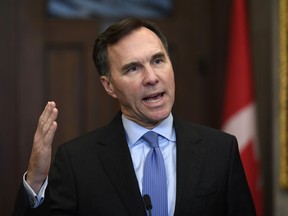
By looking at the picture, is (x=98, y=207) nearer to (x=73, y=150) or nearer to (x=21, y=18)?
(x=73, y=150)

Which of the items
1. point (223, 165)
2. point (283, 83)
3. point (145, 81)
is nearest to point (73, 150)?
point (145, 81)

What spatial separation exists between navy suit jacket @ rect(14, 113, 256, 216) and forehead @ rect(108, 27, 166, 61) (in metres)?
0.30

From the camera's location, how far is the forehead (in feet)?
7.29

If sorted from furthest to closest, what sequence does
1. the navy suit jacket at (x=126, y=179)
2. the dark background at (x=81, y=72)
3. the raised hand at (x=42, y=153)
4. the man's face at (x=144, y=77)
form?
the dark background at (x=81, y=72) < the man's face at (x=144, y=77) < the navy suit jacket at (x=126, y=179) < the raised hand at (x=42, y=153)

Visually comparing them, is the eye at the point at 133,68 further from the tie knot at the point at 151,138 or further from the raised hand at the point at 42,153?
the raised hand at the point at 42,153

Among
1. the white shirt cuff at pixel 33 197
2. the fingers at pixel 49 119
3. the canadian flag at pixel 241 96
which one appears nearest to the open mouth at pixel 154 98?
the fingers at pixel 49 119

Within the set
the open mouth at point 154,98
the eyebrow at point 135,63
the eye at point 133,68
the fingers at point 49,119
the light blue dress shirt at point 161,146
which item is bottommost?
the light blue dress shirt at point 161,146

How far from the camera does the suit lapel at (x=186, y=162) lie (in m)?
2.09

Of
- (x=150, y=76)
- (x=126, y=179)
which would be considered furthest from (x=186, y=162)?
(x=150, y=76)

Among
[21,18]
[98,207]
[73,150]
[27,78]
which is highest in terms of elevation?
[21,18]

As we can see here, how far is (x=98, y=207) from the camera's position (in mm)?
2096

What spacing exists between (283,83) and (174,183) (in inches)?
70.8

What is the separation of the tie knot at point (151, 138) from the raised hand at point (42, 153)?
39 cm

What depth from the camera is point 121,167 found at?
2145 mm
